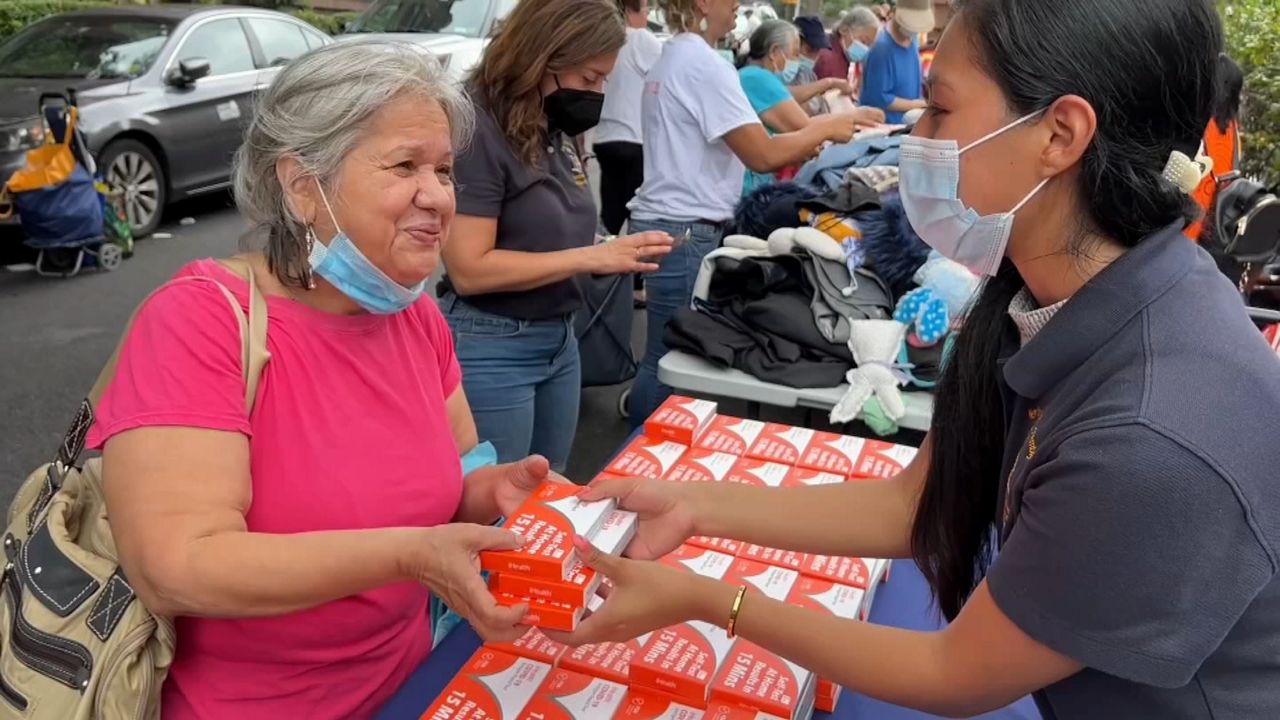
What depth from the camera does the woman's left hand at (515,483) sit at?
1810 millimetres

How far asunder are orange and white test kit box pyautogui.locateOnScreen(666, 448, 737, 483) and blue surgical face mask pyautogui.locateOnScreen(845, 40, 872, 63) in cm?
881

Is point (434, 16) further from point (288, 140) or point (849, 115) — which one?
point (288, 140)

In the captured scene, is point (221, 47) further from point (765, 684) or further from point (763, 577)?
point (765, 684)

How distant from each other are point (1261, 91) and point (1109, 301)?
20.2ft

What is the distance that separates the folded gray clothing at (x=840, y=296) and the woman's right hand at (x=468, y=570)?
2056 millimetres

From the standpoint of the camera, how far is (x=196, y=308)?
1489mm

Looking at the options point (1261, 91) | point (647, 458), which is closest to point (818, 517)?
point (647, 458)

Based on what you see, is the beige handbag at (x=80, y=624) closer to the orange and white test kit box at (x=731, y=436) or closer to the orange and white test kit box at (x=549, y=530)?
the orange and white test kit box at (x=549, y=530)

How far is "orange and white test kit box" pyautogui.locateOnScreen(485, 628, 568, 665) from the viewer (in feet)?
5.19

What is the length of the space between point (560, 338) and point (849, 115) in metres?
1.91

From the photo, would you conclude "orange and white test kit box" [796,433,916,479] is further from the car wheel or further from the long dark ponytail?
the car wheel

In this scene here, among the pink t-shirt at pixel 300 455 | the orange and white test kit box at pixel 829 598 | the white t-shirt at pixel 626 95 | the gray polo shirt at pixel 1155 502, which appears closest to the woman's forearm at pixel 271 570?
the pink t-shirt at pixel 300 455

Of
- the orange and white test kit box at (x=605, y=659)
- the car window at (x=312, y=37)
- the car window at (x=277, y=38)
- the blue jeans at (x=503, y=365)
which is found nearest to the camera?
the orange and white test kit box at (x=605, y=659)

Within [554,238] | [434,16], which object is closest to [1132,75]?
[554,238]
